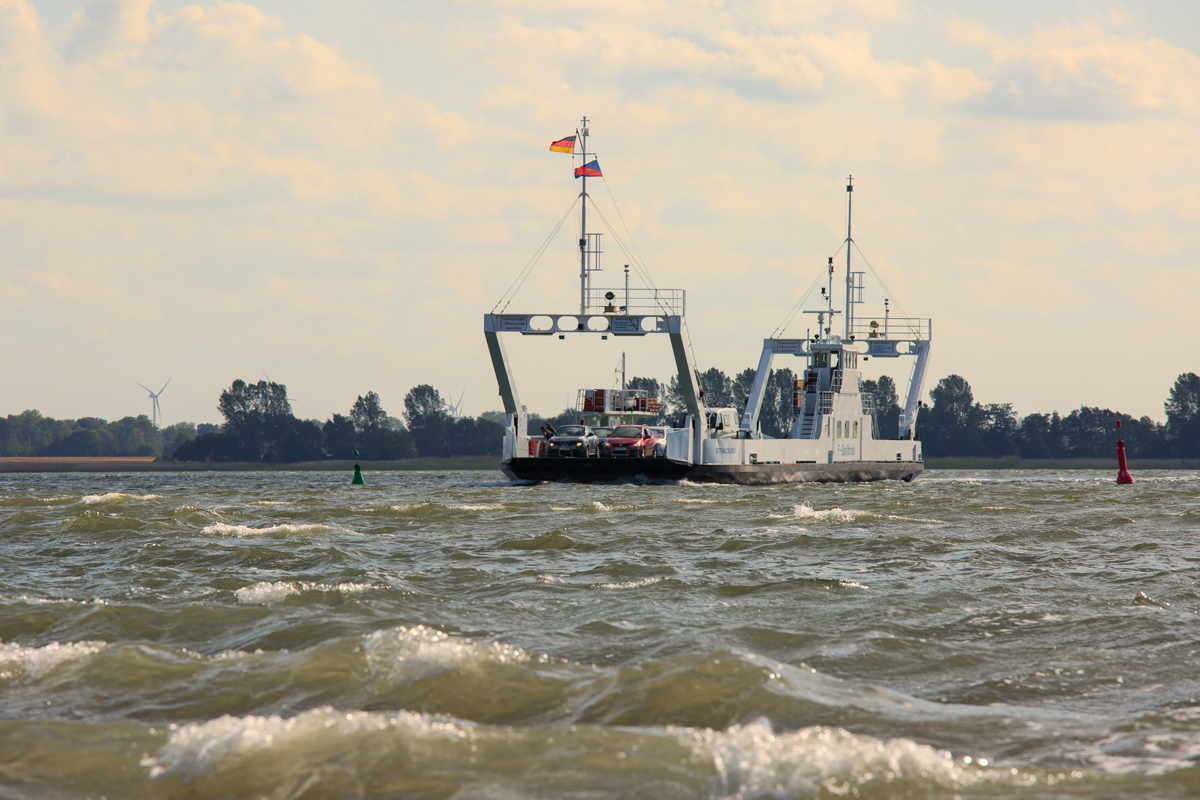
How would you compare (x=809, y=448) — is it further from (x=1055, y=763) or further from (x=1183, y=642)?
(x=1055, y=763)

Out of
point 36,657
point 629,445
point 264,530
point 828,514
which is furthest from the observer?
point 629,445

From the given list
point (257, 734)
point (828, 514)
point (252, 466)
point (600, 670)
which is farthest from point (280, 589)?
point (252, 466)

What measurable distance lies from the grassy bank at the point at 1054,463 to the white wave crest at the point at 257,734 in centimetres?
11739

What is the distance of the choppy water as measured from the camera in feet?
15.6

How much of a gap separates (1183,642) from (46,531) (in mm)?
16925

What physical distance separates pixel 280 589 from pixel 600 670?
4.50 meters

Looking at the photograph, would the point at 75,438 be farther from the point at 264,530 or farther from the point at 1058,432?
the point at 264,530

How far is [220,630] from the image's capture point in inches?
333

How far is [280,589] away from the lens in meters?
10.2


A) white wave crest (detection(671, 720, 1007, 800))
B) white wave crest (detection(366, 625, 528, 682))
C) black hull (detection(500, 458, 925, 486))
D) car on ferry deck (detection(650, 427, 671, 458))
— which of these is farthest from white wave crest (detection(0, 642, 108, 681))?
car on ferry deck (detection(650, 427, 671, 458))

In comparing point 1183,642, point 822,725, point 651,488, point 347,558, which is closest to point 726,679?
point 822,725

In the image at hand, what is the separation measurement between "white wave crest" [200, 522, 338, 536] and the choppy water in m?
1.85

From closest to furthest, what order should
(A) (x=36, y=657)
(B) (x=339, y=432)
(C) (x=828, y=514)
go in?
(A) (x=36, y=657), (C) (x=828, y=514), (B) (x=339, y=432)

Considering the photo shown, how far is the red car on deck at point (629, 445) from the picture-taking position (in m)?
34.5
